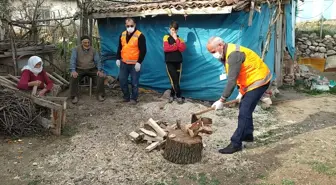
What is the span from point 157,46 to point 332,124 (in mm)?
4233

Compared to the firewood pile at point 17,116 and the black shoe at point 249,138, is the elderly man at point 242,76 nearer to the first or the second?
the black shoe at point 249,138

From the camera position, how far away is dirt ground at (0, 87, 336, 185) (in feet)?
13.9

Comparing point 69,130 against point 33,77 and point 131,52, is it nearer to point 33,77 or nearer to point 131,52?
point 33,77

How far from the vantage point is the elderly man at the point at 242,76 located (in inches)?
176

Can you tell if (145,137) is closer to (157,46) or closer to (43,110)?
→ (43,110)

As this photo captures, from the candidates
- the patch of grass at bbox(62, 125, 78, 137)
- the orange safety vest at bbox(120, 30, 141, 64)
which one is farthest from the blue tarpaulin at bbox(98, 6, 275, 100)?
the patch of grass at bbox(62, 125, 78, 137)

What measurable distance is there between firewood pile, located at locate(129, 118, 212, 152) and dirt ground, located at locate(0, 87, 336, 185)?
0.39ft

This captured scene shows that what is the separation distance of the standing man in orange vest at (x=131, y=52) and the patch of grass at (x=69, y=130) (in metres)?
1.77

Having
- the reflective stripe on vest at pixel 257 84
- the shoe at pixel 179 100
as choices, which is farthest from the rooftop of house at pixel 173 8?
the reflective stripe on vest at pixel 257 84

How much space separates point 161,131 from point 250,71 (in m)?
1.61

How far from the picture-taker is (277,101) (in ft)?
26.3

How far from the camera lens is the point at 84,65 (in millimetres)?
7711

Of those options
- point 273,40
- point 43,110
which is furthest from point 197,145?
point 273,40

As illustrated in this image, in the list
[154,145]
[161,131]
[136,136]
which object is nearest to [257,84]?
[161,131]
